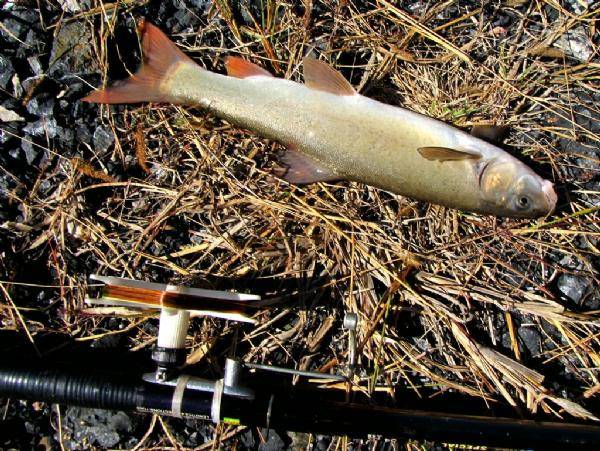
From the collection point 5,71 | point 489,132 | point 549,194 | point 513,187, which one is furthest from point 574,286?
point 5,71

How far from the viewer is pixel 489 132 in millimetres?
2746

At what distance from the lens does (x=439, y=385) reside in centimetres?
287

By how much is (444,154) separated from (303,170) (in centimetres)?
74

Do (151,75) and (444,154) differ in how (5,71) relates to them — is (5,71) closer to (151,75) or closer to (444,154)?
(151,75)

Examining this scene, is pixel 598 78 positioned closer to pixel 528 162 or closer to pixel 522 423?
pixel 528 162

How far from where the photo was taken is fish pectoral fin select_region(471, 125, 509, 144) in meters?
2.73

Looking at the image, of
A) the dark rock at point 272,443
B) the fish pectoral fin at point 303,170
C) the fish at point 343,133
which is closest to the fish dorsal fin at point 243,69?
the fish at point 343,133

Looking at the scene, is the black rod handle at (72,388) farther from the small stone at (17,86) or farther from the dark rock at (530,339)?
the dark rock at (530,339)

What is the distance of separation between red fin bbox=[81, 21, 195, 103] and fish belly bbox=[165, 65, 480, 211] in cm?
7

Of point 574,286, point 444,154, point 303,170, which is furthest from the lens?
point 574,286

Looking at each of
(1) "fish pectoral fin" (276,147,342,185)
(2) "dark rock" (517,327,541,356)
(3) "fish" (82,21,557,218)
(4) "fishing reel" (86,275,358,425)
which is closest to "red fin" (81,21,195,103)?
(3) "fish" (82,21,557,218)

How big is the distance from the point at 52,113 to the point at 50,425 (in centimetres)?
182

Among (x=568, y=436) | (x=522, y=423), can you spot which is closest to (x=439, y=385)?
(x=522, y=423)

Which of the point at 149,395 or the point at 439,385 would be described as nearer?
the point at 149,395
